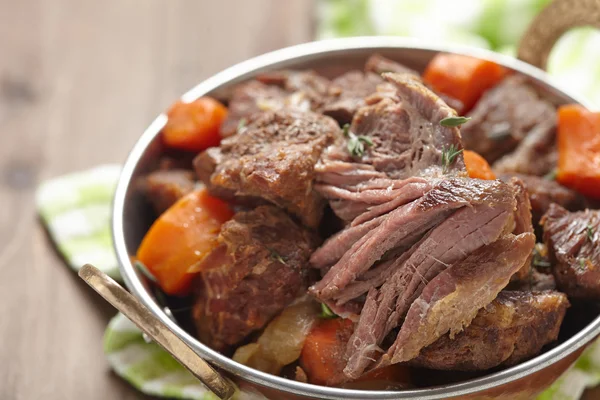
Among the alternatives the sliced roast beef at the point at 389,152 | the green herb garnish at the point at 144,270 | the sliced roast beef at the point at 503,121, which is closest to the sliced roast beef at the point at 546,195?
the sliced roast beef at the point at 503,121

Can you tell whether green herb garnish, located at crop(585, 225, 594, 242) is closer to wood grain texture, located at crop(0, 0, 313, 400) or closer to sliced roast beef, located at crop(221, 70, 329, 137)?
sliced roast beef, located at crop(221, 70, 329, 137)

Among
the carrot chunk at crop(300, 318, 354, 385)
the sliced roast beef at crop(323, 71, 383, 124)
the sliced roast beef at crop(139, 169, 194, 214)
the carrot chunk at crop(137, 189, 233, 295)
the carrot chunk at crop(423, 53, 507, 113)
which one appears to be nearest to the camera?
the carrot chunk at crop(300, 318, 354, 385)

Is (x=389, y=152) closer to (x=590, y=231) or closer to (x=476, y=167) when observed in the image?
(x=476, y=167)

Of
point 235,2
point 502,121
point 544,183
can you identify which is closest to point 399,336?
point 544,183

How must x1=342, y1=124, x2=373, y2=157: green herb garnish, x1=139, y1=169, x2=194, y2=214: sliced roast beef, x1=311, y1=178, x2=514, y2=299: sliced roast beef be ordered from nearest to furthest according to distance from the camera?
x1=311, y1=178, x2=514, y2=299: sliced roast beef, x1=342, y1=124, x2=373, y2=157: green herb garnish, x1=139, y1=169, x2=194, y2=214: sliced roast beef

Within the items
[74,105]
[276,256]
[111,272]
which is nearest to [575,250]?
[276,256]

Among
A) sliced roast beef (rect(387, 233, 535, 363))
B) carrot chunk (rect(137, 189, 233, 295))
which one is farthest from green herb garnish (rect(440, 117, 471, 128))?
carrot chunk (rect(137, 189, 233, 295))
